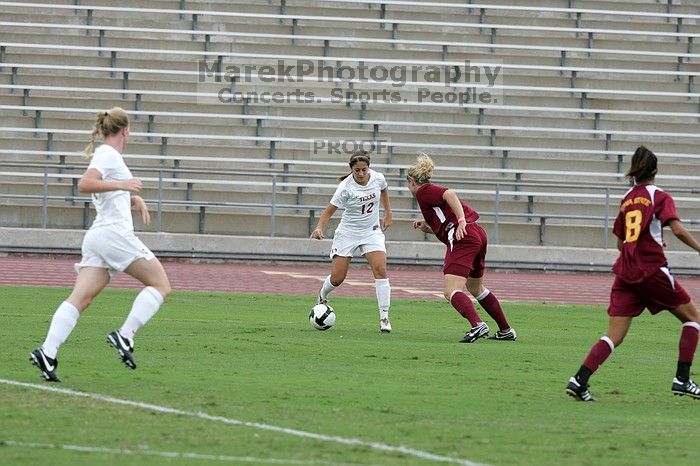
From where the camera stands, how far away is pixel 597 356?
27.9 ft

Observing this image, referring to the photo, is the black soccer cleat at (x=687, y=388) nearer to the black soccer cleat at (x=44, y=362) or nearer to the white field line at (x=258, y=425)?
Answer: the white field line at (x=258, y=425)

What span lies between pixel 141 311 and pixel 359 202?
5.26m

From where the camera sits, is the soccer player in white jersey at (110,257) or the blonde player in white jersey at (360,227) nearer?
the soccer player in white jersey at (110,257)

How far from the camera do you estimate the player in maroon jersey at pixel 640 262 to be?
8.45 meters

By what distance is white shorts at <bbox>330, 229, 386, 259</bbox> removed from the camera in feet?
44.5

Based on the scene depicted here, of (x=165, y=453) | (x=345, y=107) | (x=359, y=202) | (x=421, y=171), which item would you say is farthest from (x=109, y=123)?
(x=345, y=107)

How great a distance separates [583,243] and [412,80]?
5.81 m

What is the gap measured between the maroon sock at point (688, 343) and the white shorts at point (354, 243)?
523 centimetres

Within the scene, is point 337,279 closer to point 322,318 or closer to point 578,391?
point 322,318

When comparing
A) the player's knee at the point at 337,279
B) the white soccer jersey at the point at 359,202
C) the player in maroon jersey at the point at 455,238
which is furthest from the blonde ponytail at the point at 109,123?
the player's knee at the point at 337,279

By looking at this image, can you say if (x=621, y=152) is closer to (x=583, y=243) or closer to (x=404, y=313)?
(x=583, y=243)

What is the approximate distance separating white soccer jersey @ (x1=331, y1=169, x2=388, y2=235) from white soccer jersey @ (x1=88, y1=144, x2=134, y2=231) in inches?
201

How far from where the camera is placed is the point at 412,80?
29.6m

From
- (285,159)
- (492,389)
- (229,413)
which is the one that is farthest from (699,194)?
(229,413)
